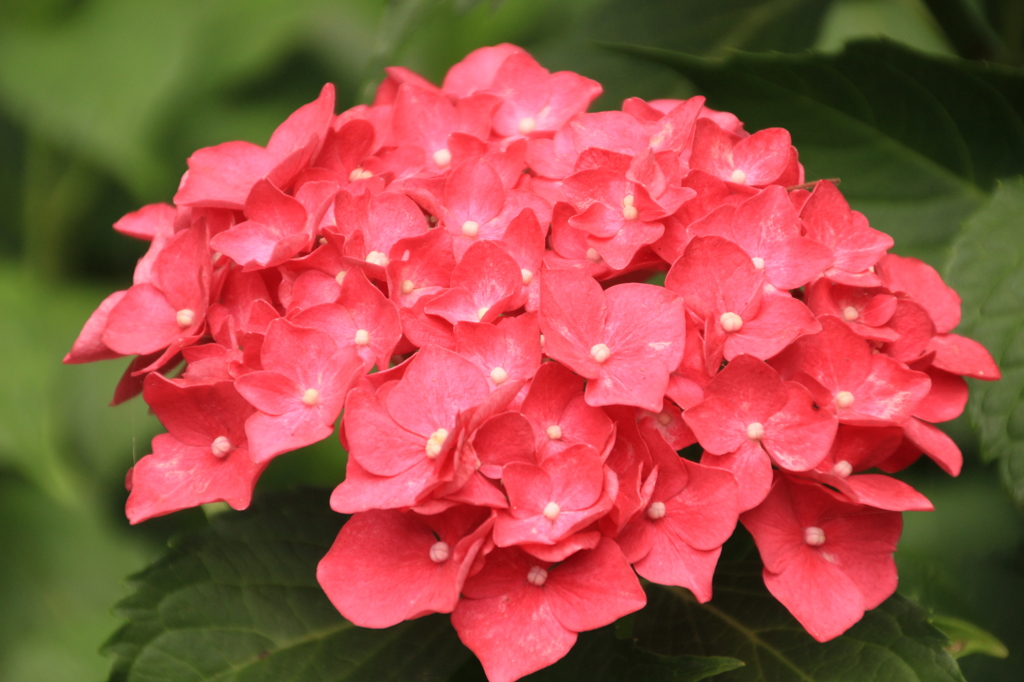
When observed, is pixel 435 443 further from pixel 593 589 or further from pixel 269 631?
pixel 269 631

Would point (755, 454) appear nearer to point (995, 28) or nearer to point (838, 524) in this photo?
point (838, 524)

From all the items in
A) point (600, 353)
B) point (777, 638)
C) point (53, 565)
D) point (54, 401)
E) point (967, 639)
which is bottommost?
point (53, 565)

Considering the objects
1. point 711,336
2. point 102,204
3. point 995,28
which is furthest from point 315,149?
point 102,204

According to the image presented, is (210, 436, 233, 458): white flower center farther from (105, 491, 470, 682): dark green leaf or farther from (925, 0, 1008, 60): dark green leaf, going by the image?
(925, 0, 1008, 60): dark green leaf

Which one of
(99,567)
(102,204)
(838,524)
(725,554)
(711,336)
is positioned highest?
(711,336)

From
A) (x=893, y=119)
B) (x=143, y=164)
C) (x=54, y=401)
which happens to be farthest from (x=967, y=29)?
(x=54, y=401)

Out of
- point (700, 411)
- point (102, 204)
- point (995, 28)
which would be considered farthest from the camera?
point (102, 204)

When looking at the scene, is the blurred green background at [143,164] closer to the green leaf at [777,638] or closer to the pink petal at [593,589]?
the green leaf at [777,638]
